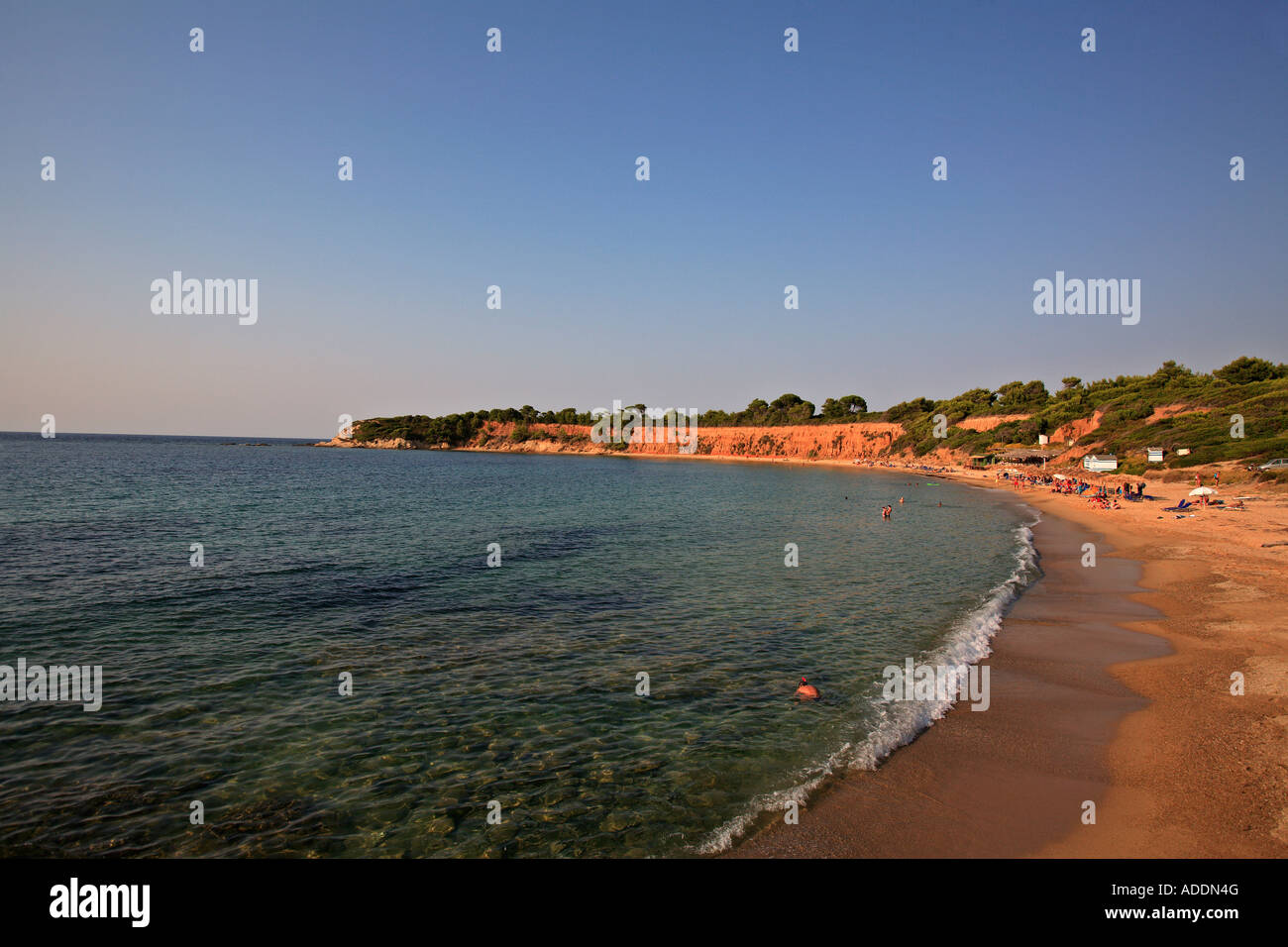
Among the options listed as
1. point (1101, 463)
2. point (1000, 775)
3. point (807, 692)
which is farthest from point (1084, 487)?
point (1000, 775)

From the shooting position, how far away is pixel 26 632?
53.3ft

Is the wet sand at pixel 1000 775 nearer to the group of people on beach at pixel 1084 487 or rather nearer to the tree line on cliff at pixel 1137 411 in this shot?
the group of people on beach at pixel 1084 487

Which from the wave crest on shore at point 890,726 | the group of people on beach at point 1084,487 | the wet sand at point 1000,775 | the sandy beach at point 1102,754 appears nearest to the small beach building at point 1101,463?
the group of people on beach at point 1084,487

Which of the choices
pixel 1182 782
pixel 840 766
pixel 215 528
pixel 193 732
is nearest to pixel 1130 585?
pixel 1182 782

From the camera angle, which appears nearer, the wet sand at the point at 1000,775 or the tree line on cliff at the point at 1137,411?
the wet sand at the point at 1000,775

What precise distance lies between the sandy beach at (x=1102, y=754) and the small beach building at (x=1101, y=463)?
61839 millimetres

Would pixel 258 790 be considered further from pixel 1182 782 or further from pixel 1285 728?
pixel 1285 728

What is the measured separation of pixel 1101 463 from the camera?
72562 mm

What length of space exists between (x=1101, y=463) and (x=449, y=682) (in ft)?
279

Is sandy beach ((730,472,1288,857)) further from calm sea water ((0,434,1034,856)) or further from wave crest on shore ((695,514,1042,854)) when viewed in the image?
calm sea water ((0,434,1034,856))

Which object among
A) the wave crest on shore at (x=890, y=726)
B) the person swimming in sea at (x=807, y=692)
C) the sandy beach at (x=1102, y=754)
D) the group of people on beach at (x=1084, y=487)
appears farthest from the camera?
the group of people on beach at (x=1084, y=487)

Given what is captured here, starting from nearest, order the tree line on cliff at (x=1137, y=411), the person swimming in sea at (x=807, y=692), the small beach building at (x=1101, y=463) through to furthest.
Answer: the person swimming in sea at (x=807, y=692), the tree line on cliff at (x=1137, y=411), the small beach building at (x=1101, y=463)

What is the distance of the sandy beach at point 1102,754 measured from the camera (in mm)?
8125
